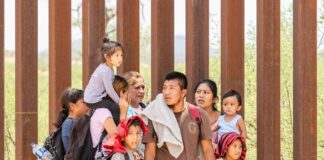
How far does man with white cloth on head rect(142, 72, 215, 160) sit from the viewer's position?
5199 mm

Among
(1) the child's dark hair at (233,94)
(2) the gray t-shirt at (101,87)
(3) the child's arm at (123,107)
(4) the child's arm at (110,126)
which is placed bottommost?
(4) the child's arm at (110,126)

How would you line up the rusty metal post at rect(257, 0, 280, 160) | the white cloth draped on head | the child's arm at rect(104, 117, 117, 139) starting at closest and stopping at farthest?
the white cloth draped on head, the child's arm at rect(104, 117, 117, 139), the rusty metal post at rect(257, 0, 280, 160)

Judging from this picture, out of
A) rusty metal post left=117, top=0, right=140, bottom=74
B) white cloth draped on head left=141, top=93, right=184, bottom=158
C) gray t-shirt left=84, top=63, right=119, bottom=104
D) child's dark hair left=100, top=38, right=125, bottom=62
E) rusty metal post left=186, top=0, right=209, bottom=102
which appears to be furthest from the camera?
rusty metal post left=117, top=0, right=140, bottom=74

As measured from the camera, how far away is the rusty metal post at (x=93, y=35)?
680 centimetres

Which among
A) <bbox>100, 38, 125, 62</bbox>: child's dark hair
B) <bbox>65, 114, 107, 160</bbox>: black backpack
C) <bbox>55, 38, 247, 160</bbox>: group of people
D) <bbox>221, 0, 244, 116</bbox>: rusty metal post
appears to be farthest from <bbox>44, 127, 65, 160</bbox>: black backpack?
<bbox>221, 0, 244, 116</bbox>: rusty metal post

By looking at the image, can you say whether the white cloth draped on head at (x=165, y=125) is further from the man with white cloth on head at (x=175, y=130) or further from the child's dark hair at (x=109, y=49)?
the child's dark hair at (x=109, y=49)

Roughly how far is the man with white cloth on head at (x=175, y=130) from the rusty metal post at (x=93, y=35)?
1.59 m

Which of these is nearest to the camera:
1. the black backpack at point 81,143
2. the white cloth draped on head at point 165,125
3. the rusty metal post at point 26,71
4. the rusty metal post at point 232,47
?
the white cloth draped on head at point 165,125

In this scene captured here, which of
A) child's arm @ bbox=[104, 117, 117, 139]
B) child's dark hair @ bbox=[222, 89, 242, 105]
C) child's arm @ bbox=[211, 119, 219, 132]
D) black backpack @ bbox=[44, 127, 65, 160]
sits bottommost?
black backpack @ bbox=[44, 127, 65, 160]

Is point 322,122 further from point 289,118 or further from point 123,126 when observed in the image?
point 123,126

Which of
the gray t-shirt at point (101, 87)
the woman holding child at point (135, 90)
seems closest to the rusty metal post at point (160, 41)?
the woman holding child at point (135, 90)

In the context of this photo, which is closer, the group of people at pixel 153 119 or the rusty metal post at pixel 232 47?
the group of people at pixel 153 119

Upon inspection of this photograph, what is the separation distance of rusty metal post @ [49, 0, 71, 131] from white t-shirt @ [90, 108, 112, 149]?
4.77 ft

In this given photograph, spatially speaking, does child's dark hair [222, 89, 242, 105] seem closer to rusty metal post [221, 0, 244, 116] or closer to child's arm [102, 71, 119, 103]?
rusty metal post [221, 0, 244, 116]
